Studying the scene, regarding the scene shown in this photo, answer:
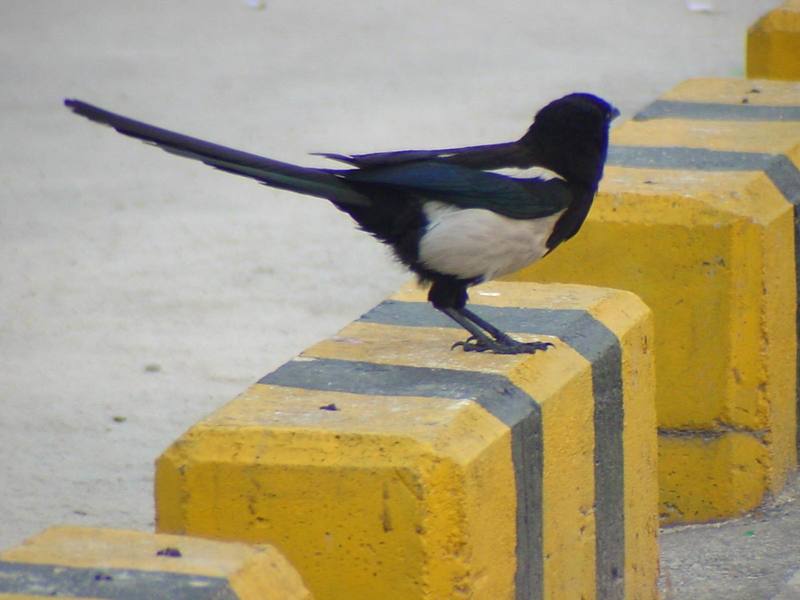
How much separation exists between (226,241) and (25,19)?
167 inches

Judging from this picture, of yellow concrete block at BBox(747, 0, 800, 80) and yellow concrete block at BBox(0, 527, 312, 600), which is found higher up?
yellow concrete block at BBox(747, 0, 800, 80)

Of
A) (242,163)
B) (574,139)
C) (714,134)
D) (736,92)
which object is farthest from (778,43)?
(242,163)

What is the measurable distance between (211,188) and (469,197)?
433 cm

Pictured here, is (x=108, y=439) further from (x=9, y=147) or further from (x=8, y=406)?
(x=9, y=147)

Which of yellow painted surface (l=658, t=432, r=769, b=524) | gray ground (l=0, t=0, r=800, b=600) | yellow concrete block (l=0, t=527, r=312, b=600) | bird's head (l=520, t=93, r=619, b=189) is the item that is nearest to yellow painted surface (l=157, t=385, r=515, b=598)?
yellow concrete block (l=0, t=527, r=312, b=600)

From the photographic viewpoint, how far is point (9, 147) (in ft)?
27.1

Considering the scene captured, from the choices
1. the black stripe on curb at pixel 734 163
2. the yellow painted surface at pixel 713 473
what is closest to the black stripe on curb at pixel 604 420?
the yellow painted surface at pixel 713 473

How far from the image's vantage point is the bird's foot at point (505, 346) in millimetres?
3441

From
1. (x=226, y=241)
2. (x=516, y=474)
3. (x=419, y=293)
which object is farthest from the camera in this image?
(x=226, y=241)

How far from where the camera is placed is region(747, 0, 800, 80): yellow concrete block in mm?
6648

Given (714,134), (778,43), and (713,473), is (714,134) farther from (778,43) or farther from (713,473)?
(778,43)

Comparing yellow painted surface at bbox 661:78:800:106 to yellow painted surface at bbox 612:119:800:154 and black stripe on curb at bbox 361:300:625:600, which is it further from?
black stripe on curb at bbox 361:300:625:600

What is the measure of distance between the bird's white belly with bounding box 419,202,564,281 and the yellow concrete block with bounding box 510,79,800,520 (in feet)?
2.56

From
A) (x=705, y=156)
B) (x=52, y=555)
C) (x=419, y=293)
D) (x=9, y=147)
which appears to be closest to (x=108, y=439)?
(x=419, y=293)
